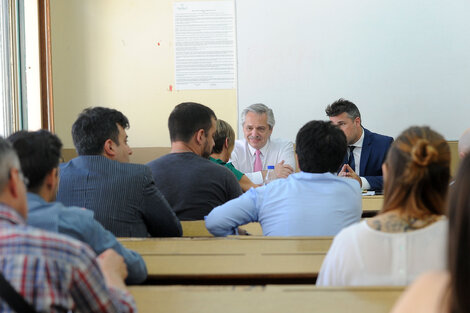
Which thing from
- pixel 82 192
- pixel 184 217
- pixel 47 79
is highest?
pixel 47 79

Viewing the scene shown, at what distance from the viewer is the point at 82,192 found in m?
2.39

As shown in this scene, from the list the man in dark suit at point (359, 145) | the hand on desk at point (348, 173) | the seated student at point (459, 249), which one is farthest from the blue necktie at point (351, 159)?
the seated student at point (459, 249)

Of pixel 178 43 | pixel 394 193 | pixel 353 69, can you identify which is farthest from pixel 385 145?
pixel 394 193

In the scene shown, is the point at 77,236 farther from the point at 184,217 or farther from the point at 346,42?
the point at 346,42

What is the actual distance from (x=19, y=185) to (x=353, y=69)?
15.7 ft

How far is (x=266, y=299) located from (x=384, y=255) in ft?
1.15

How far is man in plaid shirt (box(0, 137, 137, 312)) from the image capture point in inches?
39.9

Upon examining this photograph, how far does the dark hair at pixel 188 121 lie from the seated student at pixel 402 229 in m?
1.70

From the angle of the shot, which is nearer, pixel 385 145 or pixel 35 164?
pixel 35 164

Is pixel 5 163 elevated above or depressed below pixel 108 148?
above

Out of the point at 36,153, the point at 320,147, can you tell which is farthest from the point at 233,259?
the point at 320,147

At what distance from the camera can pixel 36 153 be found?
1.52 m

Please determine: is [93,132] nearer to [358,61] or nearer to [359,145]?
[359,145]

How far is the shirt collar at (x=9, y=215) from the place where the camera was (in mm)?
1083
